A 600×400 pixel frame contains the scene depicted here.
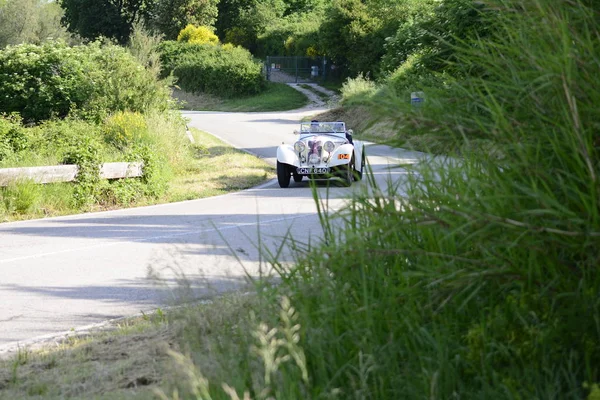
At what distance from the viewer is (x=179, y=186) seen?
63.1ft

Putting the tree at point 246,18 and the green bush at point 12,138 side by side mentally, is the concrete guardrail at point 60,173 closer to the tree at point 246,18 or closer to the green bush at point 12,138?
the green bush at point 12,138

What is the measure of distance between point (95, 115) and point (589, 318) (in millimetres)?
20802

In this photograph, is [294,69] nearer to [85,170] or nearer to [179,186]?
[179,186]

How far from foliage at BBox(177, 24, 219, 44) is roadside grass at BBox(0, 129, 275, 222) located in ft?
141

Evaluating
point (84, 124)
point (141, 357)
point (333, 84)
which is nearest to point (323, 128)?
point (84, 124)

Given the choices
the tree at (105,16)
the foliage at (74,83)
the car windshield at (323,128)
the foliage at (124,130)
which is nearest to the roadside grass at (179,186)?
the foliage at (124,130)

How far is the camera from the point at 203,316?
195 inches

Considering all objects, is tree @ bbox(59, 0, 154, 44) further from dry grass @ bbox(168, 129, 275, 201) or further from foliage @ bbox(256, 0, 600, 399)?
foliage @ bbox(256, 0, 600, 399)

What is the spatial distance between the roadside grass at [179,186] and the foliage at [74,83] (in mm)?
2161

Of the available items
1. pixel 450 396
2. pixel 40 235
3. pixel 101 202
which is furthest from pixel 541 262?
pixel 101 202

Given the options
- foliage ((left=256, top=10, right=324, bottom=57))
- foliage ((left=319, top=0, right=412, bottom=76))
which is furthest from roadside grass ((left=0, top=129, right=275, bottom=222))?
foliage ((left=256, top=10, right=324, bottom=57))

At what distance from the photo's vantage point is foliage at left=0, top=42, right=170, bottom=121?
2362cm

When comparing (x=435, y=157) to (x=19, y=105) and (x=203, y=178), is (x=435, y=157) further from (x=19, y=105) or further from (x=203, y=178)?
(x=19, y=105)

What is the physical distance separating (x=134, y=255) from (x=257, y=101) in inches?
1878
